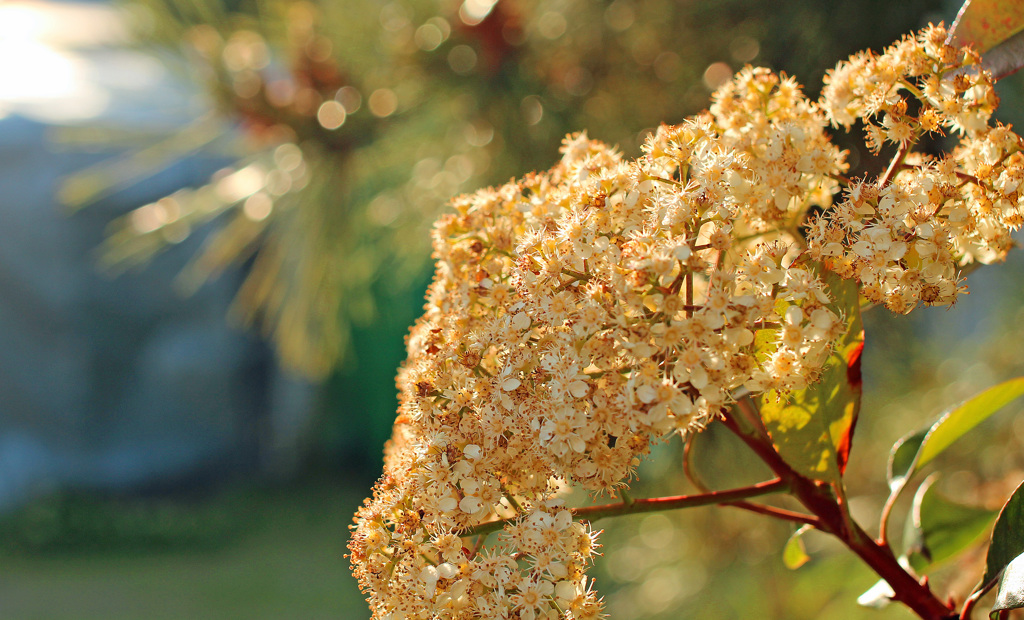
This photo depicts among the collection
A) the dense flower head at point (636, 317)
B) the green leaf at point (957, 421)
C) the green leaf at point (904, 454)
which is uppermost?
the dense flower head at point (636, 317)

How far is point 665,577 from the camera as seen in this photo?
136 centimetres

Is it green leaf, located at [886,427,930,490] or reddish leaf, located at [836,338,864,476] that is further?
green leaf, located at [886,427,930,490]

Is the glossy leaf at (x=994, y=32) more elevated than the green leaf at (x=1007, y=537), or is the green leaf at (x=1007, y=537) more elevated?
the glossy leaf at (x=994, y=32)

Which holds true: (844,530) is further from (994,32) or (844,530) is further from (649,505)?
(994,32)

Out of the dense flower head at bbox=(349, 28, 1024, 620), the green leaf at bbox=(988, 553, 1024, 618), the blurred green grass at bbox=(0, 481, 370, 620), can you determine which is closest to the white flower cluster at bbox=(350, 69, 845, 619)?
the dense flower head at bbox=(349, 28, 1024, 620)

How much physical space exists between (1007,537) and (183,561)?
361 cm

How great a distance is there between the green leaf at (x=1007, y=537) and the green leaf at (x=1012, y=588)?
2 cm

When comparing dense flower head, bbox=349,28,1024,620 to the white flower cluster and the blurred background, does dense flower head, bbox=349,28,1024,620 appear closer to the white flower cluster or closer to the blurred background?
the white flower cluster

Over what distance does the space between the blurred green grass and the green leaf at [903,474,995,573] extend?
9.00 feet

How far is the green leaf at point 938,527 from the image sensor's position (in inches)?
20.4

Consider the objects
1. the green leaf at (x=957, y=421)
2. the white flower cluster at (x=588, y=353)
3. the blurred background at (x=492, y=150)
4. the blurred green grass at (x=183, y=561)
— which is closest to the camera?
the white flower cluster at (x=588, y=353)

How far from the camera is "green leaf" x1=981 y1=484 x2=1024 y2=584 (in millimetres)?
394

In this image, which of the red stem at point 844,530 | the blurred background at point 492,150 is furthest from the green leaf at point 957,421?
the blurred background at point 492,150

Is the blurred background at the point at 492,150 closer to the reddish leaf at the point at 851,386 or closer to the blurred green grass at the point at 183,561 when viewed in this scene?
the reddish leaf at the point at 851,386
